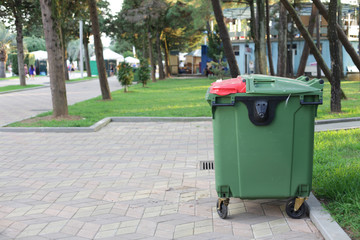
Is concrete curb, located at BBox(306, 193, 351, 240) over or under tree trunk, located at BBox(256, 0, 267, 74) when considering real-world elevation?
under

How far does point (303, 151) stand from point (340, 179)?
3.21 feet

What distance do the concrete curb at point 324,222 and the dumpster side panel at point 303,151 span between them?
0.70 ft

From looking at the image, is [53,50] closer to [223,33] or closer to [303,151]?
[223,33]

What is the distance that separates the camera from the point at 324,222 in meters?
3.99

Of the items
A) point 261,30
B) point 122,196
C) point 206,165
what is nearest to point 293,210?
point 122,196

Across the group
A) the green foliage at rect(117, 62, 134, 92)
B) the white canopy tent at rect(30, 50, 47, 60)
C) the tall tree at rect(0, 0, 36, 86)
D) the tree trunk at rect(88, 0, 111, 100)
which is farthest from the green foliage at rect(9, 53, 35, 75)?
the tree trunk at rect(88, 0, 111, 100)

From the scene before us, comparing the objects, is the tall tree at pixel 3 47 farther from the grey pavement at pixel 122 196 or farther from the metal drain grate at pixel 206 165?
the metal drain grate at pixel 206 165

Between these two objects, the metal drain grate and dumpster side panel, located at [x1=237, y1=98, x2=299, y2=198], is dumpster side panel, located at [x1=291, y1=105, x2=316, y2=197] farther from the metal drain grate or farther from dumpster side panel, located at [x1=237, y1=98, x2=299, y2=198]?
the metal drain grate

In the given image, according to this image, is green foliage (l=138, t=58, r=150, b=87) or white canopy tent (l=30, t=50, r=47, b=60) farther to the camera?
white canopy tent (l=30, t=50, r=47, b=60)

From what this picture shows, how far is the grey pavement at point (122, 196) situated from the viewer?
412cm

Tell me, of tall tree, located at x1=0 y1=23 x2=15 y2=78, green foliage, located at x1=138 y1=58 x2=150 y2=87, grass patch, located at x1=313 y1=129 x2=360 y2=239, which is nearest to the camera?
grass patch, located at x1=313 y1=129 x2=360 y2=239

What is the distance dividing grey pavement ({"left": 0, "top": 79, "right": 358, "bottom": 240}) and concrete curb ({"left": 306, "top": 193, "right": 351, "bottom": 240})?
8cm

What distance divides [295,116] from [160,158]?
3363mm

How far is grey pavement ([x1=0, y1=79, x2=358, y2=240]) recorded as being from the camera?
13.5 feet
